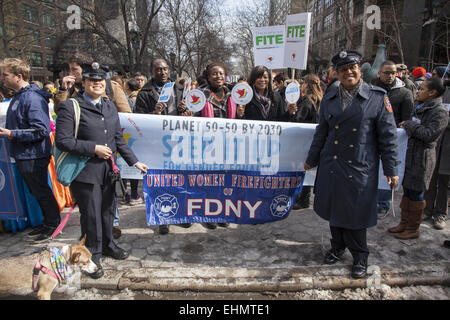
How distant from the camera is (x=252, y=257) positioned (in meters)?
3.40

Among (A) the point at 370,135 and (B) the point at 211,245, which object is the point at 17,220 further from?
(A) the point at 370,135

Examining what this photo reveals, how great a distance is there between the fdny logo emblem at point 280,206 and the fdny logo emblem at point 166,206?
1192mm

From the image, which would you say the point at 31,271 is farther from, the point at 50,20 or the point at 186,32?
the point at 50,20

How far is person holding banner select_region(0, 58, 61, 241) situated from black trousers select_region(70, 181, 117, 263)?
3.68ft

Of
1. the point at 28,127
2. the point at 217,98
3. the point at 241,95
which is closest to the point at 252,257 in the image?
the point at 241,95

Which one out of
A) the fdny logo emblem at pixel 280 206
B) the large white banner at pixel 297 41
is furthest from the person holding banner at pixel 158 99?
the large white banner at pixel 297 41

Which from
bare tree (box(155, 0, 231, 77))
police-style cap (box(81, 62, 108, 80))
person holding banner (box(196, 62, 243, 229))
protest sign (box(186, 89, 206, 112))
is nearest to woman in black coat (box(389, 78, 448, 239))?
A: person holding banner (box(196, 62, 243, 229))

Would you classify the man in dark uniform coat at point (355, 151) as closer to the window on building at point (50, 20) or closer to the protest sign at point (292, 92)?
the protest sign at point (292, 92)

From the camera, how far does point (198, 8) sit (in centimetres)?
1872

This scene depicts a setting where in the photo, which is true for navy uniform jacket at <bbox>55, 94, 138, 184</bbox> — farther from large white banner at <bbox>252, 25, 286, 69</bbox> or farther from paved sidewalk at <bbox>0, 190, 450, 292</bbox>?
large white banner at <bbox>252, 25, 286, 69</bbox>

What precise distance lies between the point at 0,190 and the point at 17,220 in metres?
0.45

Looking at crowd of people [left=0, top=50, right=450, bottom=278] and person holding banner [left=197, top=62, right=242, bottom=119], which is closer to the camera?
crowd of people [left=0, top=50, right=450, bottom=278]

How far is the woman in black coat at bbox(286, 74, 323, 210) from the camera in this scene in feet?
13.7
